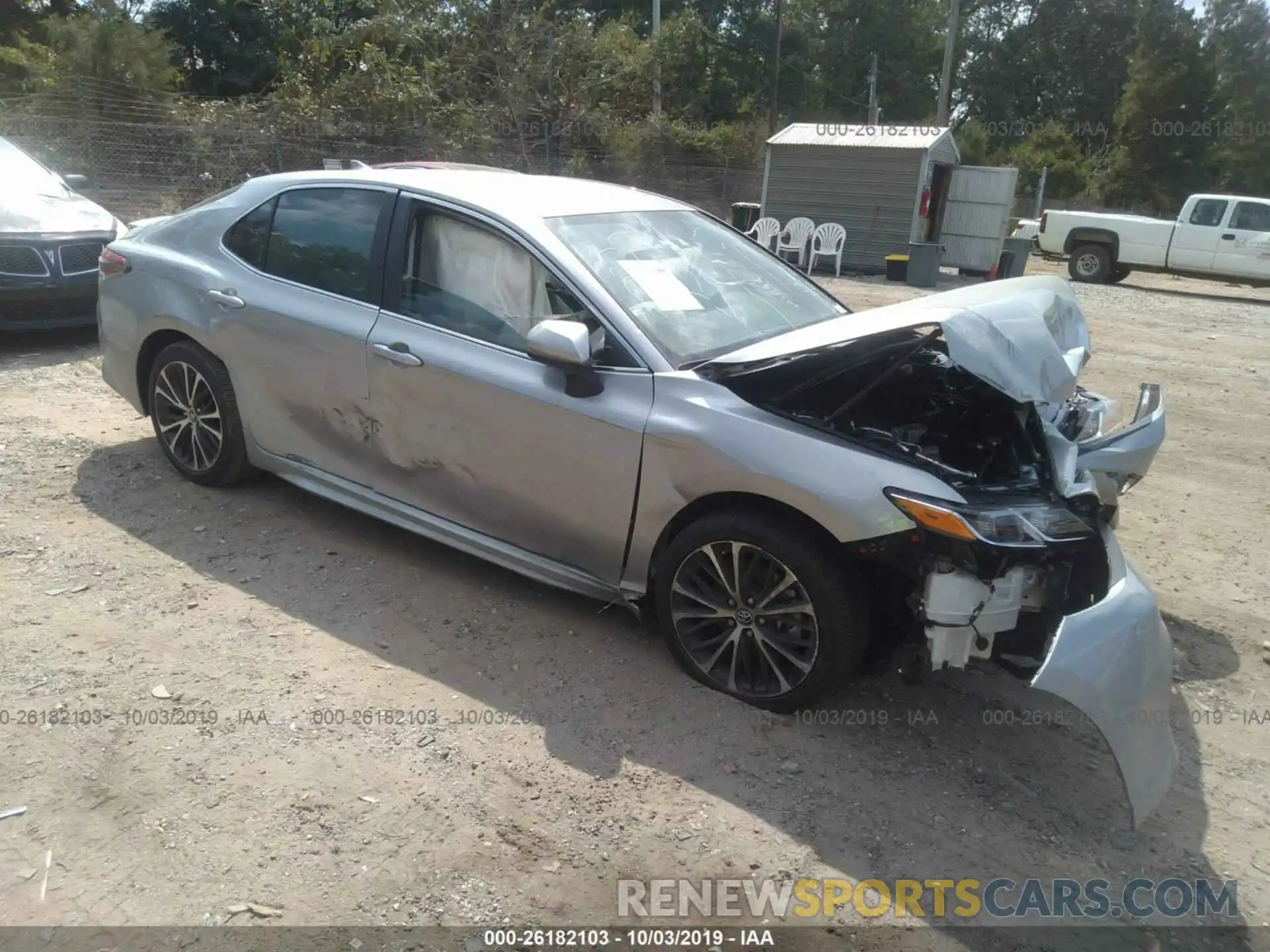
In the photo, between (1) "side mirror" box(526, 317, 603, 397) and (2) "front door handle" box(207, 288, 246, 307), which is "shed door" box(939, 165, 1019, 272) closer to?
(2) "front door handle" box(207, 288, 246, 307)

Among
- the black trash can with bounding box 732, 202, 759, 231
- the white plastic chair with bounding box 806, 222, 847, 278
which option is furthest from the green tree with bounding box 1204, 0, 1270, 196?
the white plastic chair with bounding box 806, 222, 847, 278

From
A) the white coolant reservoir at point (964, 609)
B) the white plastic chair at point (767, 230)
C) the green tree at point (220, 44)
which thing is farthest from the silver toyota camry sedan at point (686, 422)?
the green tree at point (220, 44)

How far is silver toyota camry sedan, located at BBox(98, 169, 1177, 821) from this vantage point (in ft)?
10.1

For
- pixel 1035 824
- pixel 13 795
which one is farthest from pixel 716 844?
pixel 13 795

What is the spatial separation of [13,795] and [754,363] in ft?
8.87

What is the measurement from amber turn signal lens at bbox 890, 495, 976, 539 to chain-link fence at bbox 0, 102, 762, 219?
17213 mm

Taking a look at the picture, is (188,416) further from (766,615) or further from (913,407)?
(913,407)

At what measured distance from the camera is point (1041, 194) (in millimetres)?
33344

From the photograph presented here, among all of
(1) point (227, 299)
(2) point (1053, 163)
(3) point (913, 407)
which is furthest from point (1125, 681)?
(2) point (1053, 163)

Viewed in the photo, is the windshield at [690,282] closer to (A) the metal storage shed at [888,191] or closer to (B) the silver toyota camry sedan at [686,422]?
(B) the silver toyota camry sedan at [686,422]

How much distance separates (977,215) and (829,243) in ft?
11.3

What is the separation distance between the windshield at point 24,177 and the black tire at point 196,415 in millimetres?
4298

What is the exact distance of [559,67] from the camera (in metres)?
22.5

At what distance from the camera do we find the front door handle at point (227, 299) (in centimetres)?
455
